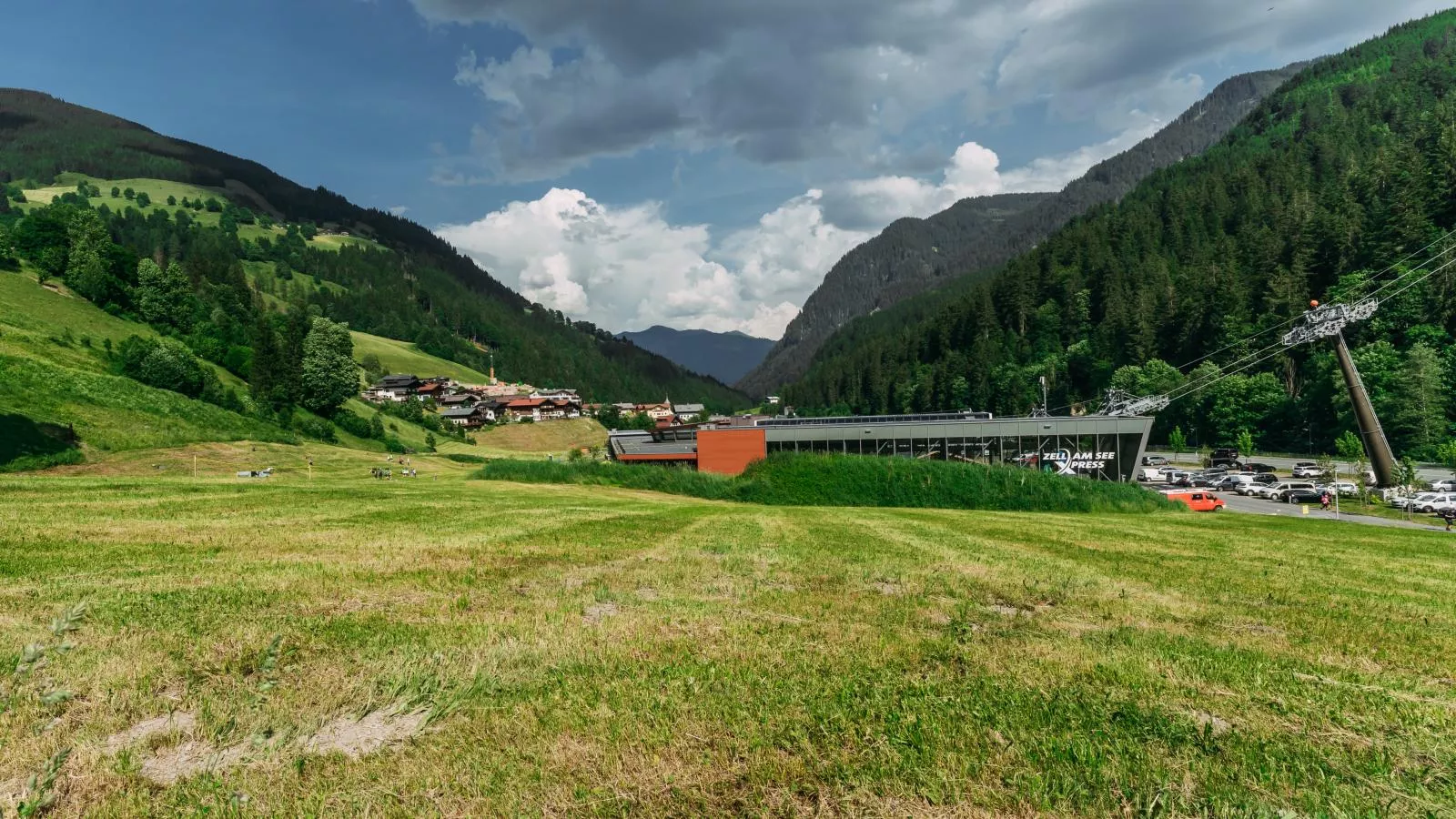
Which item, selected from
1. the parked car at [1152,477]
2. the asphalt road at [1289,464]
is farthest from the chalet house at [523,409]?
the asphalt road at [1289,464]

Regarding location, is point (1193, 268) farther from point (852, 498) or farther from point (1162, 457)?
point (852, 498)

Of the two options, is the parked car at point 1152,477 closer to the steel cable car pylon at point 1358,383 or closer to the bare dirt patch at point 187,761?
the steel cable car pylon at point 1358,383

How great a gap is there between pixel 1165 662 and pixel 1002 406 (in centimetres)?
16465

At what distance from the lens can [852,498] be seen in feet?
132

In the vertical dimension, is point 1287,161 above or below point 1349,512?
above

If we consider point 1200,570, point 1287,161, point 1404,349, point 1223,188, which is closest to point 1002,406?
point 1404,349

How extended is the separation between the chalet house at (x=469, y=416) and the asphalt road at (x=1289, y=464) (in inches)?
5723

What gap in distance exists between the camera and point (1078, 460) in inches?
2434

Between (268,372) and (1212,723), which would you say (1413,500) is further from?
(268,372)

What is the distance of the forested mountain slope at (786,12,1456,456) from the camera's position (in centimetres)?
9000

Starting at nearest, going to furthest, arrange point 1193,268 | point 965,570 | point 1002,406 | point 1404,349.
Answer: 1. point 965,570
2. point 1404,349
3. point 1193,268
4. point 1002,406

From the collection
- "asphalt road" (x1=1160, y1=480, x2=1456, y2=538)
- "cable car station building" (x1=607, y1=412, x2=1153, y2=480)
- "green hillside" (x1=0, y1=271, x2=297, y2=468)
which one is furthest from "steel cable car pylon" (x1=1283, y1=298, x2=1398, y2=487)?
"green hillside" (x1=0, y1=271, x2=297, y2=468)

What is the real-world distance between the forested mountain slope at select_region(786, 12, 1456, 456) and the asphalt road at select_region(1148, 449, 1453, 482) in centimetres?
720

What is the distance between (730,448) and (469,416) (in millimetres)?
113653
